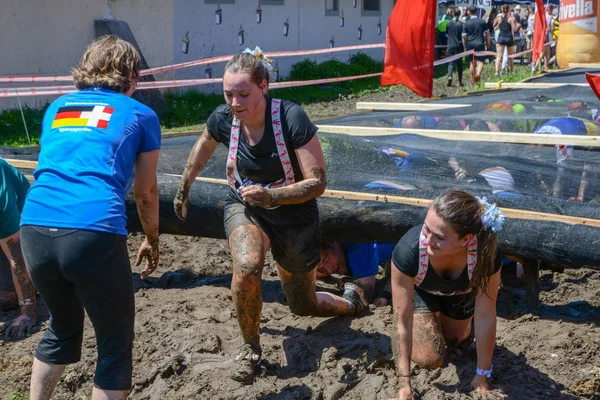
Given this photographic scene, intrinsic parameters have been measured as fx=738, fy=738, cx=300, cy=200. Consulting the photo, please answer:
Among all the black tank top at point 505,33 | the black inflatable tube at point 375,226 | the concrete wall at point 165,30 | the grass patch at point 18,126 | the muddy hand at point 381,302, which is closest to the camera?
the black inflatable tube at point 375,226

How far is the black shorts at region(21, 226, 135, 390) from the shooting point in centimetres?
287

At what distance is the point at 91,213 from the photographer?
2.88 metres

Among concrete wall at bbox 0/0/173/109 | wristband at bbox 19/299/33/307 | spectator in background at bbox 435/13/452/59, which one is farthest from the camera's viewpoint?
spectator in background at bbox 435/13/452/59

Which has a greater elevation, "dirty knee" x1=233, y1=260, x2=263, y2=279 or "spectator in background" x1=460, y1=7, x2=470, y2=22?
"spectator in background" x1=460, y1=7, x2=470, y2=22

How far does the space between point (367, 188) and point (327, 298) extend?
101 centimetres

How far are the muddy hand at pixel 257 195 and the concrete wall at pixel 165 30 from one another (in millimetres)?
9486

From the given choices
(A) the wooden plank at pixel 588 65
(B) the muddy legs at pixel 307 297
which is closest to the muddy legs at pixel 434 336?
(B) the muddy legs at pixel 307 297

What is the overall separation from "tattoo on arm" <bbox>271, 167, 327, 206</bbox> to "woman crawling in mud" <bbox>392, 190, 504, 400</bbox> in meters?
0.51

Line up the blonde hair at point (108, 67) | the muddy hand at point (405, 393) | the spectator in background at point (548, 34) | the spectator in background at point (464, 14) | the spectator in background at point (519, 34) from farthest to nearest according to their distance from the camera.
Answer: the spectator in background at point (519, 34), the spectator in background at point (464, 14), the spectator in background at point (548, 34), the muddy hand at point (405, 393), the blonde hair at point (108, 67)

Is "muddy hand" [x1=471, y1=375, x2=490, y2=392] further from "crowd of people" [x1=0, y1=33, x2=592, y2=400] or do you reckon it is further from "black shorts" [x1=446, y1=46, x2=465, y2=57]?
"black shorts" [x1=446, y1=46, x2=465, y2=57]

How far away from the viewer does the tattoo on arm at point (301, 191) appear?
368 cm

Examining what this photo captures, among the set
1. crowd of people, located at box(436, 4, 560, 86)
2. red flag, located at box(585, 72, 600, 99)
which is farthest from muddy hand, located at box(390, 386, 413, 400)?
crowd of people, located at box(436, 4, 560, 86)

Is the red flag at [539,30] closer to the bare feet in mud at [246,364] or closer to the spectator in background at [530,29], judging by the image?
the spectator in background at [530,29]

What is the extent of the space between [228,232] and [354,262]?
1.24 meters
